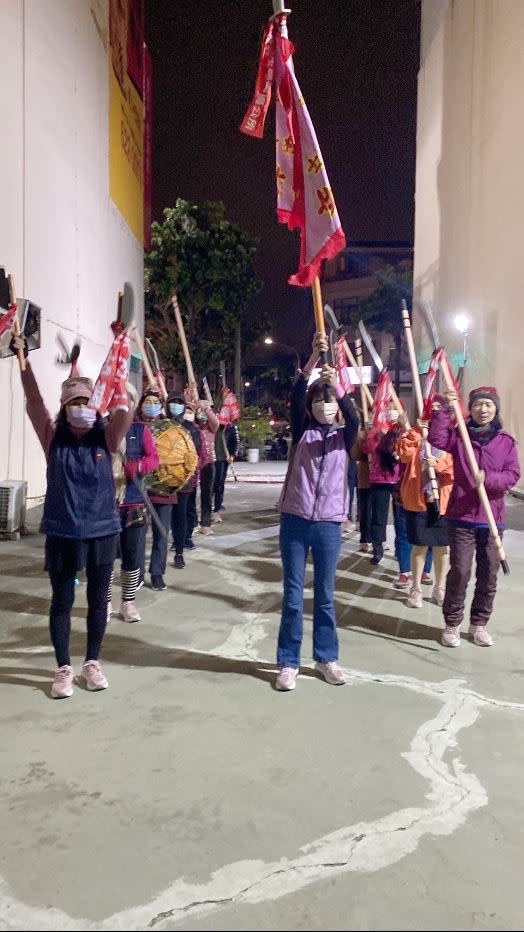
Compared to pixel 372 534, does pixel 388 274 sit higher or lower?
higher

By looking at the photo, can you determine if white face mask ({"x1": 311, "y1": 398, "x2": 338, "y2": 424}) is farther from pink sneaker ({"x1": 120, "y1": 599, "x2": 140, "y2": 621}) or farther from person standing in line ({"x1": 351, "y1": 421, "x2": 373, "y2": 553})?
person standing in line ({"x1": 351, "y1": 421, "x2": 373, "y2": 553})

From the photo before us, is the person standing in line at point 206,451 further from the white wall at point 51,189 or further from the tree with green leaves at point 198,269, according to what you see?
the tree with green leaves at point 198,269

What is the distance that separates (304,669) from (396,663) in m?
0.65

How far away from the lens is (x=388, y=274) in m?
40.8

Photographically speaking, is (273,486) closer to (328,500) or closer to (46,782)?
(328,500)

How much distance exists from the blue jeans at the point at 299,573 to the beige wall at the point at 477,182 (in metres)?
13.3

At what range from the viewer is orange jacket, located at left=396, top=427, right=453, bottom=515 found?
620cm

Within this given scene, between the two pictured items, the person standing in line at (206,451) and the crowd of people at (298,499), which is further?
the person standing in line at (206,451)

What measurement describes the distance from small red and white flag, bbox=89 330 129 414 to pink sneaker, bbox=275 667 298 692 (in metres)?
1.92

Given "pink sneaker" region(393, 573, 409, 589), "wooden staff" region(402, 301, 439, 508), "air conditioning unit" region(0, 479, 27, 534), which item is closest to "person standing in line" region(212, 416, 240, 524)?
"air conditioning unit" region(0, 479, 27, 534)

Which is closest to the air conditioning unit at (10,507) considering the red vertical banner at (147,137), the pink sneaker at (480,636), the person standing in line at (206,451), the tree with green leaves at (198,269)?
the person standing in line at (206,451)

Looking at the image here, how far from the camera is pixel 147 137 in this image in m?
26.3

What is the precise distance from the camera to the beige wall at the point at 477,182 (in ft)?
56.0

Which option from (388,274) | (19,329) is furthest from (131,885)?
(388,274)
